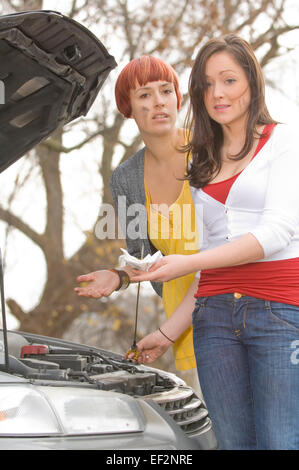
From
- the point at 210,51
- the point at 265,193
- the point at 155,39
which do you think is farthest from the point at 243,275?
the point at 155,39

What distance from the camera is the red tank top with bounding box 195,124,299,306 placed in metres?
2.13

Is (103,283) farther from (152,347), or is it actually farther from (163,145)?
(163,145)

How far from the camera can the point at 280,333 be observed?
2.10 metres

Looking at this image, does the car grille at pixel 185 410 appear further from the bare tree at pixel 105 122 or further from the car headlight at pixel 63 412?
the bare tree at pixel 105 122

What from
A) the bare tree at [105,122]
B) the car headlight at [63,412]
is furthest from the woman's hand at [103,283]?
→ the bare tree at [105,122]

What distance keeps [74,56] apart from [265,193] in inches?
47.0

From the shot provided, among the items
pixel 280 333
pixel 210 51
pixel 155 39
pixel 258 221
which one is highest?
pixel 155 39

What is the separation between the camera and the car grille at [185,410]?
2.60 meters

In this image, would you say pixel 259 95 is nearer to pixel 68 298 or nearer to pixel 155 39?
pixel 155 39

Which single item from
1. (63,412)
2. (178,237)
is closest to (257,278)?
(63,412)

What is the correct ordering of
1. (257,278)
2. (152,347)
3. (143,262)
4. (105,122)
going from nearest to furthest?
1. (257,278)
2. (143,262)
3. (152,347)
4. (105,122)

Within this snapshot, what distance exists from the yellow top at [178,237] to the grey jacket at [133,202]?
1.6 inches

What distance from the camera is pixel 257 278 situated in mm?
2178

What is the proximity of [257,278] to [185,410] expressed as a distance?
2.61ft
